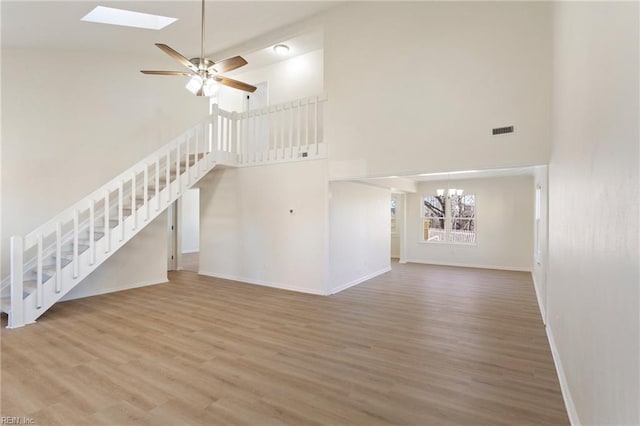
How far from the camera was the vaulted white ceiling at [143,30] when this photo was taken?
14.0ft

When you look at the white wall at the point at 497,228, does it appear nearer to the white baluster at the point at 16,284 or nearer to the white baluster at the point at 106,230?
the white baluster at the point at 106,230

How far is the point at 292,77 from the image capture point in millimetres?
7988

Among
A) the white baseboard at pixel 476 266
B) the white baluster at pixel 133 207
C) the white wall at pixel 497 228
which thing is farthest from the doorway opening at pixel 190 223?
the white wall at pixel 497 228

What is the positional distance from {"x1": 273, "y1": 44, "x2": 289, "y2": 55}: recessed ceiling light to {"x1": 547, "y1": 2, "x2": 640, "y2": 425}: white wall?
5567 millimetres

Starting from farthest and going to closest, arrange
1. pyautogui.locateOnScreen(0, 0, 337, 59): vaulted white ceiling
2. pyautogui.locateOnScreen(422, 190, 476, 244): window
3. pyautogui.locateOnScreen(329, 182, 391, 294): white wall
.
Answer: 1. pyautogui.locateOnScreen(422, 190, 476, 244): window
2. pyautogui.locateOnScreen(329, 182, 391, 294): white wall
3. pyautogui.locateOnScreen(0, 0, 337, 59): vaulted white ceiling

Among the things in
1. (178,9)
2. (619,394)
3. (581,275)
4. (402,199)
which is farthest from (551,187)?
(402,199)

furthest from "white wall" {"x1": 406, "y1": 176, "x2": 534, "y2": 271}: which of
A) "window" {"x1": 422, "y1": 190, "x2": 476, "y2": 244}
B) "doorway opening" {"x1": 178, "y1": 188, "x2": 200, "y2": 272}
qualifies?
"doorway opening" {"x1": 178, "y1": 188, "x2": 200, "y2": 272}

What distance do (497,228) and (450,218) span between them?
1253 millimetres

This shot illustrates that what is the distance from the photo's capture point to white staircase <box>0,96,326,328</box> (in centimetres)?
430

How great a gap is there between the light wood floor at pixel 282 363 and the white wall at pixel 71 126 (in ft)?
5.72

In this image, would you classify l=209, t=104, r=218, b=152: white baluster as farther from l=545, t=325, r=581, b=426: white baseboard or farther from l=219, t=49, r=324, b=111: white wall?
l=545, t=325, r=581, b=426: white baseboard

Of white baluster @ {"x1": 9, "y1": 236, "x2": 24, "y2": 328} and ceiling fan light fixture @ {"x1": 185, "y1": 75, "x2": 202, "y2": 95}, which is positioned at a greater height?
ceiling fan light fixture @ {"x1": 185, "y1": 75, "x2": 202, "y2": 95}

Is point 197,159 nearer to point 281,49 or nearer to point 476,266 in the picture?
point 281,49

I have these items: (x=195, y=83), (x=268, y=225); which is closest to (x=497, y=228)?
(x=268, y=225)
